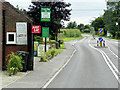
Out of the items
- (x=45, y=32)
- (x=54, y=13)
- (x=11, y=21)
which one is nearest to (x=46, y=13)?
(x=45, y=32)

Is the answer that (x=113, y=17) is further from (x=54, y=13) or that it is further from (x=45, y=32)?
(x=45, y=32)

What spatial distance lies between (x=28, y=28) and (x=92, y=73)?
5182 millimetres

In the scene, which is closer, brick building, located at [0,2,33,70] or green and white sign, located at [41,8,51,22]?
brick building, located at [0,2,33,70]

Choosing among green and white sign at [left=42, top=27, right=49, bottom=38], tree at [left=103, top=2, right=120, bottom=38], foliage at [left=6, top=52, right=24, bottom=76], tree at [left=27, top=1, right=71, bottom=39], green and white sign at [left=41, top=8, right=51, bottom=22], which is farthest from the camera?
tree at [left=103, top=2, right=120, bottom=38]

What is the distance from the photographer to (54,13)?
132ft

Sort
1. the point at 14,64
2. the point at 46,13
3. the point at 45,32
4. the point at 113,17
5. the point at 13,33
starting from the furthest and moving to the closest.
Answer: the point at 113,17
the point at 45,32
the point at 46,13
the point at 13,33
the point at 14,64

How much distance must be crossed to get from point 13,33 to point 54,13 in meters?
23.3

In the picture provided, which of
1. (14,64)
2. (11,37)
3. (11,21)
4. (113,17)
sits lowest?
(14,64)

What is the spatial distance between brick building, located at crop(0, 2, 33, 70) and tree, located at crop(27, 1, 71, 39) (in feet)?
67.6

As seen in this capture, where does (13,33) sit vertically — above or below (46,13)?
below

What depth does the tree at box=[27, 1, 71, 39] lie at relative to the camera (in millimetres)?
38688

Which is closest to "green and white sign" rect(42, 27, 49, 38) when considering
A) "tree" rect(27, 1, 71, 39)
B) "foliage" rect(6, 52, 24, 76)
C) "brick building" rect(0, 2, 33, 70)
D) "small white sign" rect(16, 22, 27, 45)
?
"brick building" rect(0, 2, 33, 70)

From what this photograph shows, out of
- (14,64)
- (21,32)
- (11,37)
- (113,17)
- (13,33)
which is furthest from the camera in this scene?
(113,17)

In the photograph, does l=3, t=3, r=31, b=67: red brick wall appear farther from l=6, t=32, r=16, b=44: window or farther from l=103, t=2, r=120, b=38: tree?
l=103, t=2, r=120, b=38: tree
